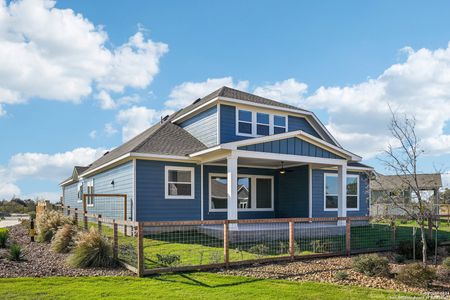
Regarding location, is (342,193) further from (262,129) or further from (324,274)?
(324,274)

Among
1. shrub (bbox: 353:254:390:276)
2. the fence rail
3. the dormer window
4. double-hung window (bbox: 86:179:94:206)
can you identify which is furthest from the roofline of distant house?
shrub (bbox: 353:254:390:276)

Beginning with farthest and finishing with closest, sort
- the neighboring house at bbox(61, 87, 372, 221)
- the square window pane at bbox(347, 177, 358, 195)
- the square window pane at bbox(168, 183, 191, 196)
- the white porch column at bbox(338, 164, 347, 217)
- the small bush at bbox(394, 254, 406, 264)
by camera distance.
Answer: the square window pane at bbox(347, 177, 358, 195) → the white porch column at bbox(338, 164, 347, 217) → the square window pane at bbox(168, 183, 191, 196) → the neighboring house at bbox(61, 87, 372, 221) → the small bush at bbox(394, 254, 406, 264)

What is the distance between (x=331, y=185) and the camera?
18.5 metres

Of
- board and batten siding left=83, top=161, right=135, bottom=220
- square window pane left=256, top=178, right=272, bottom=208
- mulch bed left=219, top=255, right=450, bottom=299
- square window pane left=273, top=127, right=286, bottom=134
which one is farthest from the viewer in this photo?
square window pane left=256, top=178, right=272, bottom=208

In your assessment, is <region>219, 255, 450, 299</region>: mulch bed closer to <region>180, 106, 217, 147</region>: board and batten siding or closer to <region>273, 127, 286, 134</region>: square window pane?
<region>180, 106, 217, 147</region>: board and batten siding

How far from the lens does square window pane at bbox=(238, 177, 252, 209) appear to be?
17.0 meters

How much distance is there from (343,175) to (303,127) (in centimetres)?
416

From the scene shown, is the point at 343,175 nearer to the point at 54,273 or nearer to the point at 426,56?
the point at 426,56

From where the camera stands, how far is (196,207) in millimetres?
14984

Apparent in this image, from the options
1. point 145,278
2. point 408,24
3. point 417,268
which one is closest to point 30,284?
point 145,278

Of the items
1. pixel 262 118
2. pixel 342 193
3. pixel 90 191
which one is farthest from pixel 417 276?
pixel 90 191

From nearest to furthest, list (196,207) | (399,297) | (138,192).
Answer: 1. (399,297)
2. (138,192)
3. (196,207)

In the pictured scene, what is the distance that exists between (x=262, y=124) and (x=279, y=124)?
103 centimetres

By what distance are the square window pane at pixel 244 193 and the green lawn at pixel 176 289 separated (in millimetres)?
9748
